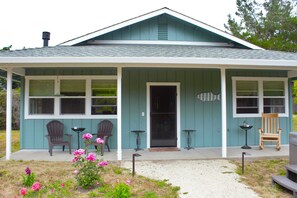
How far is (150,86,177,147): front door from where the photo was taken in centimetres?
712

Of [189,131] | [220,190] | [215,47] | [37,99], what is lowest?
[220,190]

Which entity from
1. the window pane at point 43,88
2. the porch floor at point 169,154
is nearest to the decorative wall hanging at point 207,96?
the porch floor at point 169,154

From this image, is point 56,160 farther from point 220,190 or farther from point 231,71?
point 231,71

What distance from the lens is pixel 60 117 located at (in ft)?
22.7

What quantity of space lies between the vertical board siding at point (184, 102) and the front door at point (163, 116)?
0.21m

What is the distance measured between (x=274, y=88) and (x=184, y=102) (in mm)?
2917

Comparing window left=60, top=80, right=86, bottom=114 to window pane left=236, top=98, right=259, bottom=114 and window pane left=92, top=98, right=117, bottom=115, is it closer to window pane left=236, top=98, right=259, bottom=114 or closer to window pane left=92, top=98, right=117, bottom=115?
window pane left=92, top=98, right=117, bottom=115

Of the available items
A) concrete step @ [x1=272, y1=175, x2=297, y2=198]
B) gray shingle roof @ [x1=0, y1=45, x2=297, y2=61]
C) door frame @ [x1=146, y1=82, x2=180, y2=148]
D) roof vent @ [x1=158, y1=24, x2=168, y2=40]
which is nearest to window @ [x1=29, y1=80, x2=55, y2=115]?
gray shingle roof @ [x1=0, y1=45, x2=297, y2=61]

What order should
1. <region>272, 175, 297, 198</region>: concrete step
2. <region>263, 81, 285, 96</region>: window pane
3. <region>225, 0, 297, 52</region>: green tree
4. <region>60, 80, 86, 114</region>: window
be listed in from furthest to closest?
<region>225, 0, 297, 52</region>: green tree
<region>263, 81, 285, 96</region>: window pane
<region>60, 80, 86, 114</region>: window
<region>272, 175, 297, 198</region>: concrete step

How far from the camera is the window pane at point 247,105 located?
7441 millimetres

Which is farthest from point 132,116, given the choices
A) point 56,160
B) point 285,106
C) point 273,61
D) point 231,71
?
point 285,106

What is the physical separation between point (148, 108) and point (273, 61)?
344 cm

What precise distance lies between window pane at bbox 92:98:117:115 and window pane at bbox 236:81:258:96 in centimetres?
376

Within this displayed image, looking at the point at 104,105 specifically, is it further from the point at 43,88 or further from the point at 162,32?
the point at 162,32
